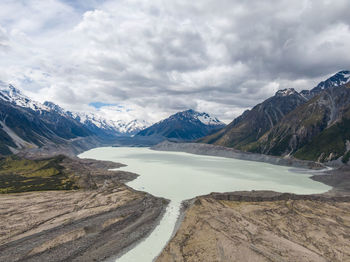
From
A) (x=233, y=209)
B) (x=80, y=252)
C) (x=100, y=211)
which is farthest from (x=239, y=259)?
(x=100, y=211)

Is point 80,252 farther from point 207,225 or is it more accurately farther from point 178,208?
point 178,208

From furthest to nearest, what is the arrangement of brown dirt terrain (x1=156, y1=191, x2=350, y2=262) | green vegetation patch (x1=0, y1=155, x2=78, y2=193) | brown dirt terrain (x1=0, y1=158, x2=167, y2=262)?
green vegetation patch (x1=0, y1=155, x2=78, y2=193)
brown dirt terrain (x1=0, y1=158, x2=167, y2=262)
brown dirt terrain (x1=156, y1=191, x2=350, y2=262)

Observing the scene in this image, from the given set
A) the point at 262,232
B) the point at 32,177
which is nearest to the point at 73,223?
the point at 262,232

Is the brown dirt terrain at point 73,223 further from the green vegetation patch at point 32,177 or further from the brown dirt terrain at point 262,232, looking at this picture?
the brown dirt terrain at point 262,232

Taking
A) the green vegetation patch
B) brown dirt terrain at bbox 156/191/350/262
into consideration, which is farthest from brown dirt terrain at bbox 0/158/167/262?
brown dirt terrain at bbox 156/191/350/262

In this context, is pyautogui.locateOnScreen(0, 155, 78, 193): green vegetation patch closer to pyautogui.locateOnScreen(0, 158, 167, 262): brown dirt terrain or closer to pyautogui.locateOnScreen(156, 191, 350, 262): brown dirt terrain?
pyautogui.locateOnScreen(0, 158, 167, 262): brown dirt terrain

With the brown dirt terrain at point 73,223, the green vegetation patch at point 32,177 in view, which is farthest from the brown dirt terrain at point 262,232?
the green vegetation patch at point 32,177
